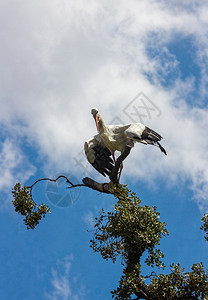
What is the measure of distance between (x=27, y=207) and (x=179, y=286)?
532 centimetres

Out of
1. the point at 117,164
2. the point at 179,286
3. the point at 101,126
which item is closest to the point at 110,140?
the point at 101,126

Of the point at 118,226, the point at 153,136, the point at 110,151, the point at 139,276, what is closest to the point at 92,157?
the point at 110,151

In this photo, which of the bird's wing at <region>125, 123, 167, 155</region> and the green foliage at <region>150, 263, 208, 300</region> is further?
the bird's wing at <region>125, 123, 167, 155</region>

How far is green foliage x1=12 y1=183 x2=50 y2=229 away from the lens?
40.9 feet

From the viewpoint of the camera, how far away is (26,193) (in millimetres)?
12562

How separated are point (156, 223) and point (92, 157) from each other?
139 inches

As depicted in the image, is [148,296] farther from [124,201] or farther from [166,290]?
[124,201]

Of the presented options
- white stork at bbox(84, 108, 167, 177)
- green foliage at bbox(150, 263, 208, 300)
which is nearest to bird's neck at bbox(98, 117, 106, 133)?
white stork at bbox(84, 108, 167, 177)

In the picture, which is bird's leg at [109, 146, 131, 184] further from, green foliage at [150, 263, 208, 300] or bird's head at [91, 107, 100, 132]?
green foliage at [150, 263, 208, 300]

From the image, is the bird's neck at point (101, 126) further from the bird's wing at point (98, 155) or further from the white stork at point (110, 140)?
the bird's wing at point (98, 155)

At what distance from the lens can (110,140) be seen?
12.2 meters

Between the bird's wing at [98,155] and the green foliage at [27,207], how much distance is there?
2.13 meters

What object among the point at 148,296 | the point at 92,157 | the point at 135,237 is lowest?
the point at 148,296

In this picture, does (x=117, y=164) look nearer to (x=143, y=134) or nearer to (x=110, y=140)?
(x=110, y=140)
